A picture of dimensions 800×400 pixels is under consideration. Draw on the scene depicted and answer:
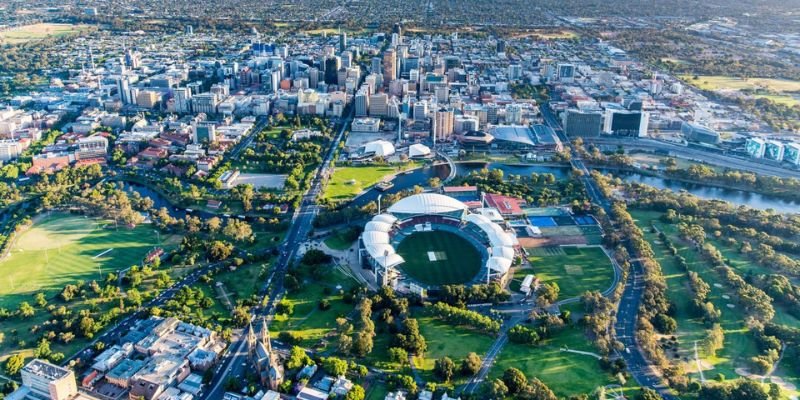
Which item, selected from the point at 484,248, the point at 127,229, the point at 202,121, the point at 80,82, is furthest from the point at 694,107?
the point at 80,82

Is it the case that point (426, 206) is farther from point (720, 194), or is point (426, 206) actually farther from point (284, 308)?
point (720, 194)

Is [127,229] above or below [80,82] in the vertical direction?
below

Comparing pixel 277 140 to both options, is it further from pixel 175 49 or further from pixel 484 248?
pixel 175 49

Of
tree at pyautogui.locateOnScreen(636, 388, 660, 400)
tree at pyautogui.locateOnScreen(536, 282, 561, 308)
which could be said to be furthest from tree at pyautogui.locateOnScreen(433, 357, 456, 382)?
tree at pyautogui.locateOnScreen(636, 388, 660, 400)

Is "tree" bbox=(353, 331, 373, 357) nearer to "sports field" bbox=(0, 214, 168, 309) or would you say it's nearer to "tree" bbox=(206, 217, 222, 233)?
"tree" bbox=(206, 217, 222, 233)

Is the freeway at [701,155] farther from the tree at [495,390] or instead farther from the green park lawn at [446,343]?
the tree at [495,390]

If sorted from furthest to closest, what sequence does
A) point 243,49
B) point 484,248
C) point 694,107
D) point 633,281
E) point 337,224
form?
point 243,49
point 694,107
point 337,224
point 484,248
point 633,281

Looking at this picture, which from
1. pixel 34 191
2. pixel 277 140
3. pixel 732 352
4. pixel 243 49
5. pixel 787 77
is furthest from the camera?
pixel 243 49

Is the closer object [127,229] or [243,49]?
[127,229]
